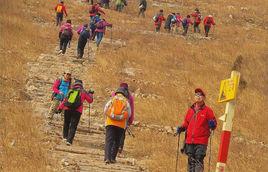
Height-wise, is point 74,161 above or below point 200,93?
below

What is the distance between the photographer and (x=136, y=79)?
2411 centimetres

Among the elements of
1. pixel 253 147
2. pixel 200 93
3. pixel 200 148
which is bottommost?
pixel 253 147

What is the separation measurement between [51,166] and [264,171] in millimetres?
5128

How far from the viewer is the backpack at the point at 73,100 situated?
44.7ft

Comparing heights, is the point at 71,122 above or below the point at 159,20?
below

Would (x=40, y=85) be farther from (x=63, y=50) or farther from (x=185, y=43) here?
(x=185, y=43)

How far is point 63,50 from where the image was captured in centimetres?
2547

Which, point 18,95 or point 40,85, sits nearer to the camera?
point 18,95

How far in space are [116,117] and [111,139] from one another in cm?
54

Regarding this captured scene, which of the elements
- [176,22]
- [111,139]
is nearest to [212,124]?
[111,139]

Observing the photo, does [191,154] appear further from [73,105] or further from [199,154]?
[73,105]

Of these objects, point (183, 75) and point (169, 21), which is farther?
point (169, 21)

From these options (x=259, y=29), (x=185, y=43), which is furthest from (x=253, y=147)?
(x=259, y=29)

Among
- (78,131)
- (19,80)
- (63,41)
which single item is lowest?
(78,131)
